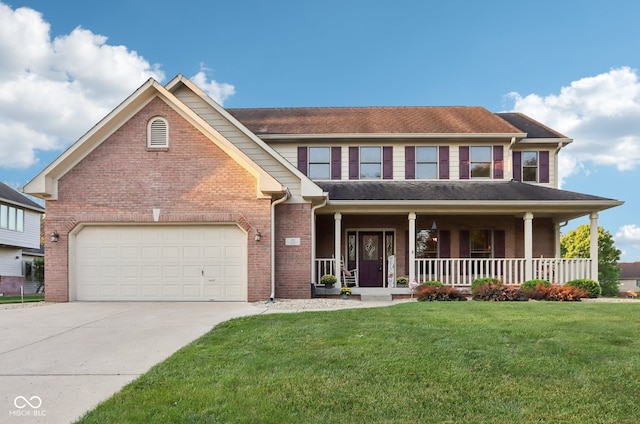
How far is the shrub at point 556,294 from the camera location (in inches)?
485

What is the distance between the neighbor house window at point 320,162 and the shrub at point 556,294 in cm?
827

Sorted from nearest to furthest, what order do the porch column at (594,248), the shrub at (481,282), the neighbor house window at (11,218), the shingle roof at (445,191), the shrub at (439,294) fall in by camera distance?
the shrub at (439,294) < the shrub at (481,282) < the porch column at (594,248) < the shingle roof at (445,191) < the neighbor house window at (11,218)

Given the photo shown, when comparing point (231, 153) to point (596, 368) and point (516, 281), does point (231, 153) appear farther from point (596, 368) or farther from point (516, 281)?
point (516, 281)

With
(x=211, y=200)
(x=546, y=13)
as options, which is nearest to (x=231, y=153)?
(x=211, y=200)

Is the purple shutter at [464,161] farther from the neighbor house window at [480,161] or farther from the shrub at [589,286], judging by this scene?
the shrub at [589,286]

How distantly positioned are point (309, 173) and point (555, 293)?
936cm

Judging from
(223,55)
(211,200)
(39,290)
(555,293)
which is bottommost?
(39,290)

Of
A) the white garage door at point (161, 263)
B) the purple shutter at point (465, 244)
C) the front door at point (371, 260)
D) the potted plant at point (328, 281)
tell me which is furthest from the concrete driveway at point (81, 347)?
the purple shutter at point (465, 244)

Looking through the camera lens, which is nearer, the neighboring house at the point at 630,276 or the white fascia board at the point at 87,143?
the white fascia board at the point at 87,143

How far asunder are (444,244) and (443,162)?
3.25m

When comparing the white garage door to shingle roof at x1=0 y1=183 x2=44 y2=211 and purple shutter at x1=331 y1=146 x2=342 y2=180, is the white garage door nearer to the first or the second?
purple shutter at x1=331 y1=146 x2=342 y2=180

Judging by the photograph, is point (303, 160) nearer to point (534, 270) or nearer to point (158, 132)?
point (158, 132)

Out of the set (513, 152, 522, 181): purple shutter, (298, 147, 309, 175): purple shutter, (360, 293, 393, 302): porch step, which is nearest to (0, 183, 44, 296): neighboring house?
(298, 147, 309, 175): purple shutter

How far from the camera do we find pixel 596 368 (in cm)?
488
